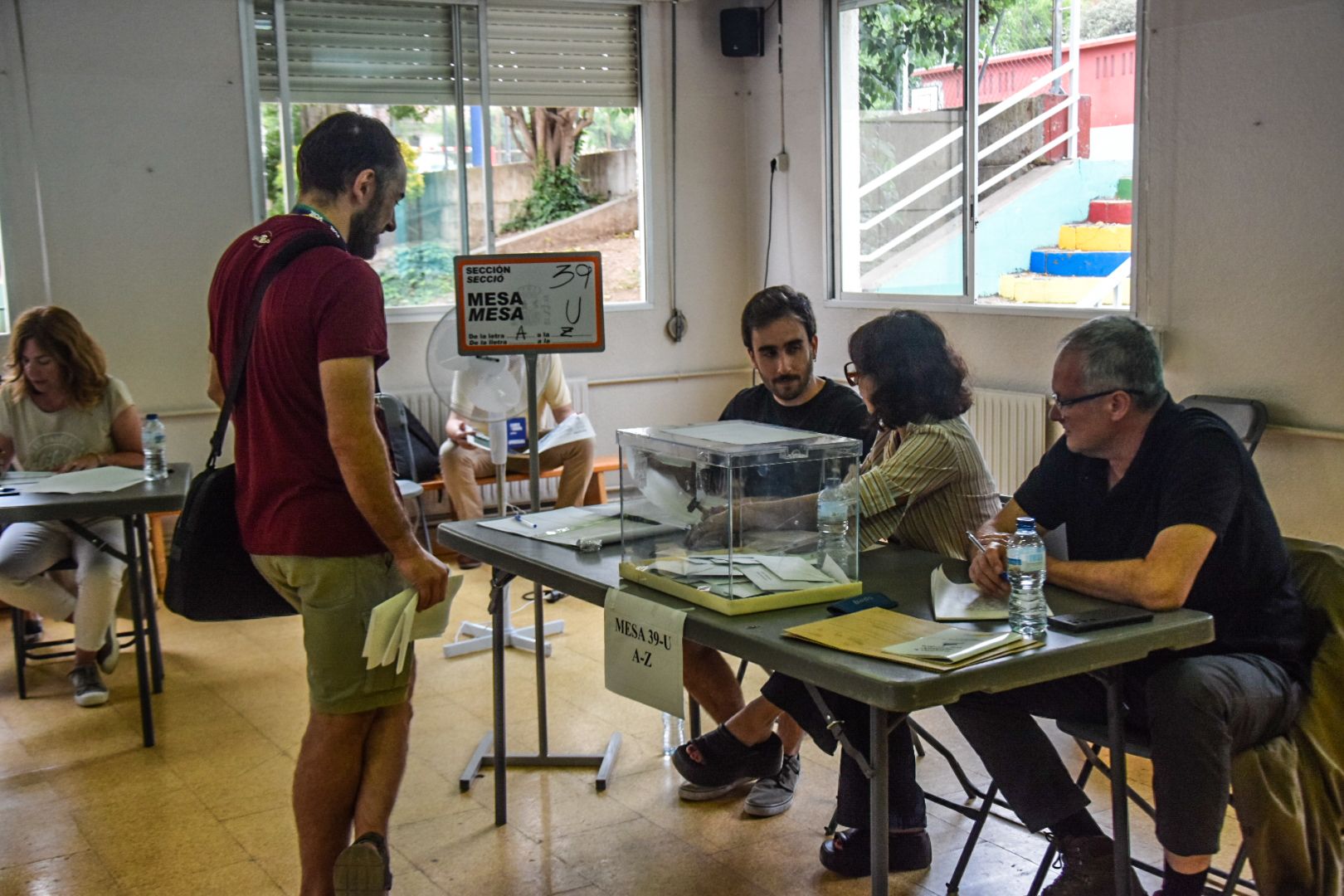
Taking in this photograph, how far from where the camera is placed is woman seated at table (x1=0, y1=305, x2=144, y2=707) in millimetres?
4309

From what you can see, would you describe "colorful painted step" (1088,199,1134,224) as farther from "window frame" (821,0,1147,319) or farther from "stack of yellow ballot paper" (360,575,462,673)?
"stack of yellow ballot paper" (360,575,462,673)

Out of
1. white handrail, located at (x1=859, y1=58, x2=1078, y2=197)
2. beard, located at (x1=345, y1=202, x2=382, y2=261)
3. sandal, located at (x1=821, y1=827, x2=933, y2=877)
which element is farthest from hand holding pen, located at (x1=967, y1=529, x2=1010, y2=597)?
white handrail, located at (x1=859, y1=58, x2=1078, y2=197)

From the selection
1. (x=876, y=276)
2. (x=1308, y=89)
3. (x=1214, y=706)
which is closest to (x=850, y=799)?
(x=1214, y=706)

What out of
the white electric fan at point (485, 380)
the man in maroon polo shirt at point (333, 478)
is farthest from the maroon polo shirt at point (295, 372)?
the white electric fan at point (485, 380)

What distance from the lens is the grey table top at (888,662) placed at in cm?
196

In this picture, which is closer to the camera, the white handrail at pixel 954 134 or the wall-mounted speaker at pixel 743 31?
the white handrail at pixel 954 134

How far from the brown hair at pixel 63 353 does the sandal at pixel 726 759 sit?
8.09 ft

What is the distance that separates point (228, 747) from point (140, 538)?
0.71 m

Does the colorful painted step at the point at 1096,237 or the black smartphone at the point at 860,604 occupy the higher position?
the colorful painted step at the point at 1096,237

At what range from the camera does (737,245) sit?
7.23 meters

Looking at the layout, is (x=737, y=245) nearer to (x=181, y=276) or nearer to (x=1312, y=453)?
(x=181, y=276)

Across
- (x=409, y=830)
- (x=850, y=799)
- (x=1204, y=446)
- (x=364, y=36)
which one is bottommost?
(x=409, y=830)

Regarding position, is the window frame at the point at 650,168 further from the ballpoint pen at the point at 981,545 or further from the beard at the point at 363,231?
the ballpoint pen at the point at 981,545

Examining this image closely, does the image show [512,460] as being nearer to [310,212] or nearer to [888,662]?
[310,212]
